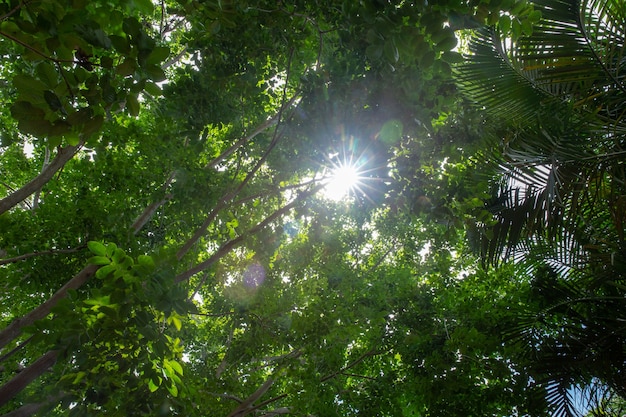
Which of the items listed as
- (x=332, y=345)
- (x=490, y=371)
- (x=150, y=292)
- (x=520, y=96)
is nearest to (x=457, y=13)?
(x=150, y=292)

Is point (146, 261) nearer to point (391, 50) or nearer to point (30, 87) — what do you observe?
point (30, 87)

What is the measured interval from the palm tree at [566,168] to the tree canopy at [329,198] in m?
0.02

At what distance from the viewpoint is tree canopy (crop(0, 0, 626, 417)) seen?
181cm

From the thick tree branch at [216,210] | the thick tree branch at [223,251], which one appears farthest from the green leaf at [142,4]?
the thick tree branch at [223,251]

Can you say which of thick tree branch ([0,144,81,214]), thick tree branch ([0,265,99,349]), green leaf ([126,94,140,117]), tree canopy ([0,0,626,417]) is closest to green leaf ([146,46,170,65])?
tree canopy ([0,0,626,417])

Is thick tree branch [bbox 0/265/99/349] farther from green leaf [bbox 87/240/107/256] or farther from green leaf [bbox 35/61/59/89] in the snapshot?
green leaf [bbox 35/61/59/89]

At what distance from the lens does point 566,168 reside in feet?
12.3

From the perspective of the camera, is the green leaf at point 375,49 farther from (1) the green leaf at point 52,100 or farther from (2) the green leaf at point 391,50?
(1) the green leaf at point 52,100

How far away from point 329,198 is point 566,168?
3395mm

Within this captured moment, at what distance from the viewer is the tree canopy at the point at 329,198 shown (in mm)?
1811

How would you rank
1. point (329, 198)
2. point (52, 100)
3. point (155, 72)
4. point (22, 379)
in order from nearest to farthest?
point (52, 100), point (155, 72), point (22, 379), point (329, 198)

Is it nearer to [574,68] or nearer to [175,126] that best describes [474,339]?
[574,68]

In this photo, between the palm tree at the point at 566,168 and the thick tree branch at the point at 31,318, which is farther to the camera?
the palm tree at the point at 566,168

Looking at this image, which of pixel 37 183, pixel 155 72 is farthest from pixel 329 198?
pixel 155 72
